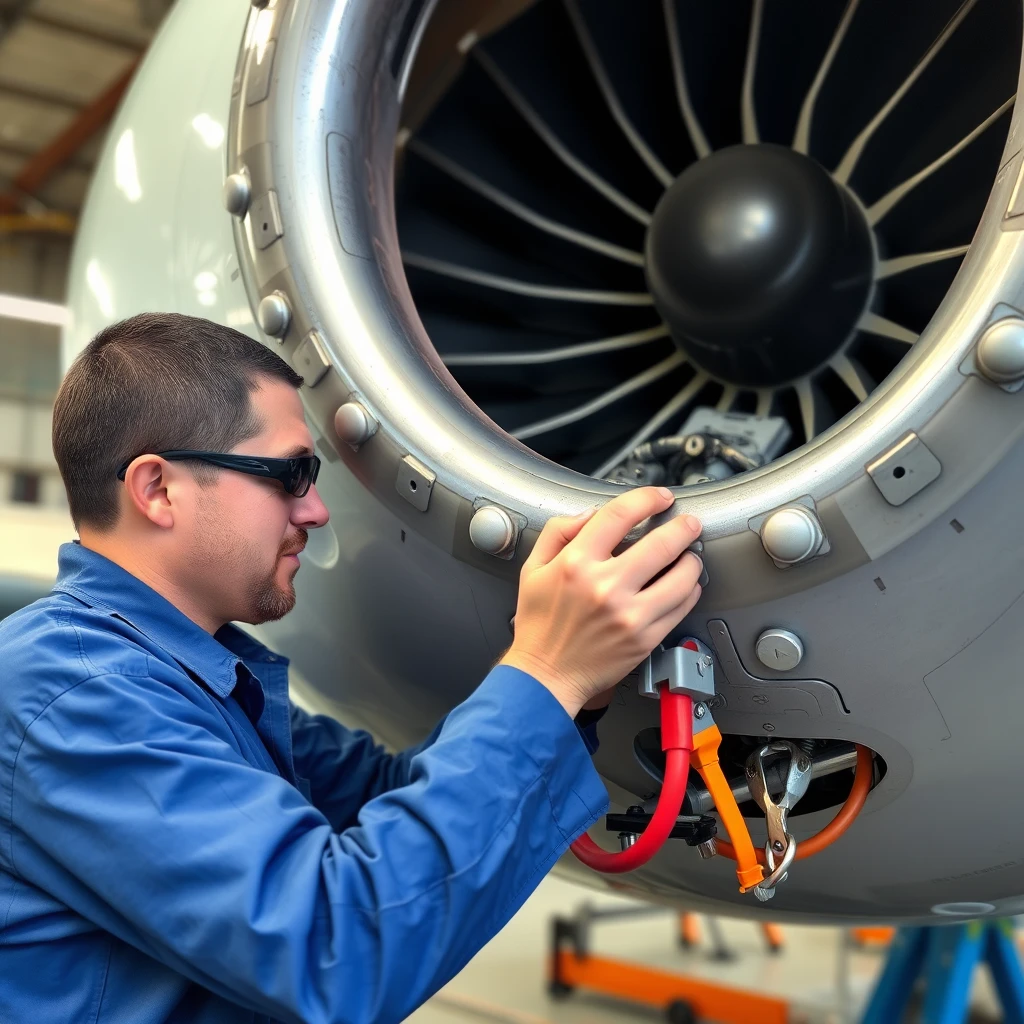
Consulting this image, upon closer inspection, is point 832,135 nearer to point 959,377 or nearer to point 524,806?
point 959,377

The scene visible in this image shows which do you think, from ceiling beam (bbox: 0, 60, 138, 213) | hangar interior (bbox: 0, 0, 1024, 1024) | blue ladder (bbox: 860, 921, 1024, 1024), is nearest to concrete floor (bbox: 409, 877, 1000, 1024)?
blue ladder (bbox: 860, 921, 1024, 1024)

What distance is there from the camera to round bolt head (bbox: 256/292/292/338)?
104 cm

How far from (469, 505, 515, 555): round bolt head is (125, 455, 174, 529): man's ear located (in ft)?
0.88

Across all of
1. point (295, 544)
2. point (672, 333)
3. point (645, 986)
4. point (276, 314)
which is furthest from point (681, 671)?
point (645, 986)

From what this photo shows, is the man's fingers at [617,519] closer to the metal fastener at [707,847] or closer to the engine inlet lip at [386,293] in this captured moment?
the engine inlet lip at [386,293]

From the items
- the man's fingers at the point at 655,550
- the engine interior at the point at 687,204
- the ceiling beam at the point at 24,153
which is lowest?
the man's fingers at the point at 655,550

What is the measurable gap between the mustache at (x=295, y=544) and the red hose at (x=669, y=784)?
37 centimetres

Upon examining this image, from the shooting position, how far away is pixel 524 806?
78 cm

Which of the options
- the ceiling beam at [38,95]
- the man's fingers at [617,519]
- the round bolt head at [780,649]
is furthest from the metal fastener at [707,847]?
the ceiling beam at [38,95]

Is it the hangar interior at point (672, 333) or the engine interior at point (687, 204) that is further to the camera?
the engine interior at point (687, 204)

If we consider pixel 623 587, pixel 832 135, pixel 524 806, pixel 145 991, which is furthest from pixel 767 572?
pixel 832 135

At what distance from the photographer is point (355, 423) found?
0.97 m

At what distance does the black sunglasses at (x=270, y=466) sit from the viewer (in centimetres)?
95

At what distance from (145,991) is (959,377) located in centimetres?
73
